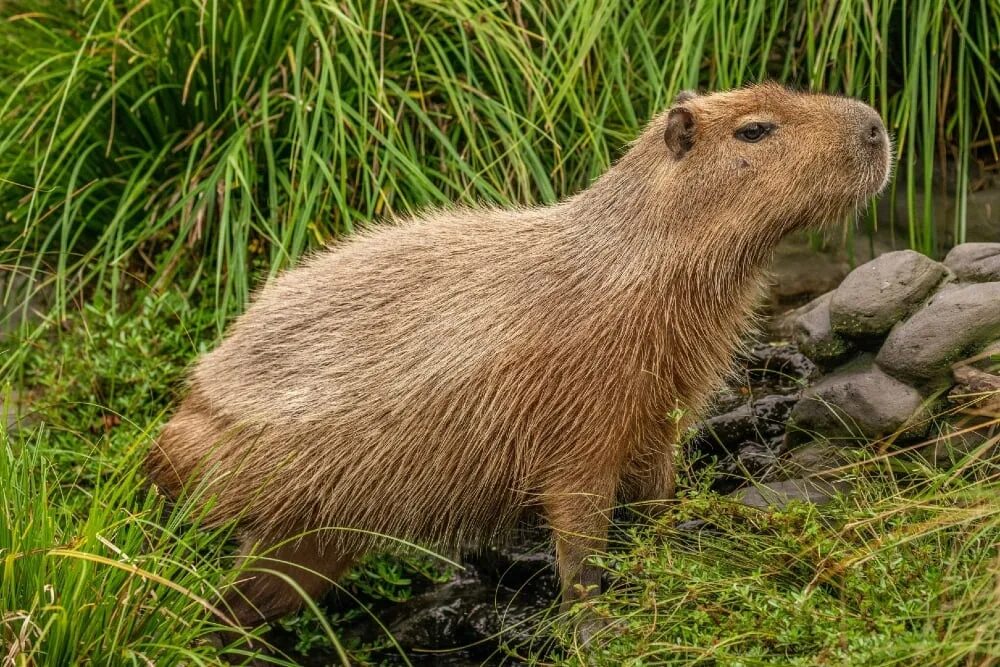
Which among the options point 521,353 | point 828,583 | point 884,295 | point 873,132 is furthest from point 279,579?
point 873,132

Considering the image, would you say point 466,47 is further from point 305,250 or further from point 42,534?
point 42,534

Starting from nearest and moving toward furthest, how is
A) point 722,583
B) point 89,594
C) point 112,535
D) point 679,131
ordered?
point 89,594
point 722,583
point 112,535
point 679,131

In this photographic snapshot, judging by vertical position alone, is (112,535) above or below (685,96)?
below

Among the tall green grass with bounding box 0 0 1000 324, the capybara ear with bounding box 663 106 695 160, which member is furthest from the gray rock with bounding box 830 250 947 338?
the tall green grass with bounding box 0 0 1000 324

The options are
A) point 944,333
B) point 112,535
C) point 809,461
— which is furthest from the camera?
point 809,461

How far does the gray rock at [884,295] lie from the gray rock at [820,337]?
8 cm

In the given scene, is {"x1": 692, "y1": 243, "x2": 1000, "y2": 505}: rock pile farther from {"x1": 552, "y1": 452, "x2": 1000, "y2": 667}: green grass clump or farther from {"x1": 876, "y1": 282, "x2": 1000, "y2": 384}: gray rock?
{"x1": 552, "y1": 452, "x2": 1000, "y2": 667}: green grass clump

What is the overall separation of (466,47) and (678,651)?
370cm

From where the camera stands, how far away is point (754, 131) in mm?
4527

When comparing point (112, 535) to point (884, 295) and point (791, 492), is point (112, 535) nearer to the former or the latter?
point (791, 492)

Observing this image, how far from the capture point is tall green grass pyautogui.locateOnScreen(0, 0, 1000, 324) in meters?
6.22

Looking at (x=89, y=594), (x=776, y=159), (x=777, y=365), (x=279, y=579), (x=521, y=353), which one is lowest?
(x=279, y=579)

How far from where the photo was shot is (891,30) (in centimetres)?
639

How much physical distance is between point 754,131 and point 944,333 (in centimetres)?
96
